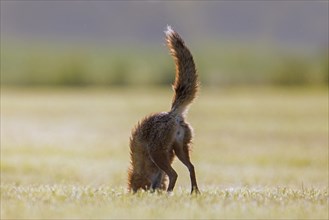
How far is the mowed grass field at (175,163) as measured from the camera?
11.2 m

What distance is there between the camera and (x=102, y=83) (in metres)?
110

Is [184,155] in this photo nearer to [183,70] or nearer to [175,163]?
[183,70]

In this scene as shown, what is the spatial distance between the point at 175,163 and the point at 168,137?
40.5ft

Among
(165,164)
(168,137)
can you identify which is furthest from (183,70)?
(165,164)

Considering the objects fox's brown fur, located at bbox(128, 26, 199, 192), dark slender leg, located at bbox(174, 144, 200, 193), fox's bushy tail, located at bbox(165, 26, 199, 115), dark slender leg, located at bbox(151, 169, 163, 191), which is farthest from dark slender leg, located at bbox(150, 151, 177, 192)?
fox's bushy tail, located at bbox(165, 26, 199, 115)

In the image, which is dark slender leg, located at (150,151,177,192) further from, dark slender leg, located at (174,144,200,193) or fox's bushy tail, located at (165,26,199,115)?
fox's bushy tail, located at (165,26,199,115)

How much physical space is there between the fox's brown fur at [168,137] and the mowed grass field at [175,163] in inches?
13.4

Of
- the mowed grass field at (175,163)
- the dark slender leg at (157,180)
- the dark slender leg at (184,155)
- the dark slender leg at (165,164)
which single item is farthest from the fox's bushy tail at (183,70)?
the mowed grass field at (175,163)

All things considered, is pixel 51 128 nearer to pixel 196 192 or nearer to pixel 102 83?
pixel 196 192

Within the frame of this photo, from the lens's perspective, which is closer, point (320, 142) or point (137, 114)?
point (320, 142)

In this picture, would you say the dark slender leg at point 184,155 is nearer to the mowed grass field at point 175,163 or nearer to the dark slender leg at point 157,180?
the mowed grass field at point 175,163

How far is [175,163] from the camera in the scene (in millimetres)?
25344

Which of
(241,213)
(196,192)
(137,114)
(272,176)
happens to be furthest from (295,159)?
(137,114)

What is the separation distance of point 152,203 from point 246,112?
38332 mm
